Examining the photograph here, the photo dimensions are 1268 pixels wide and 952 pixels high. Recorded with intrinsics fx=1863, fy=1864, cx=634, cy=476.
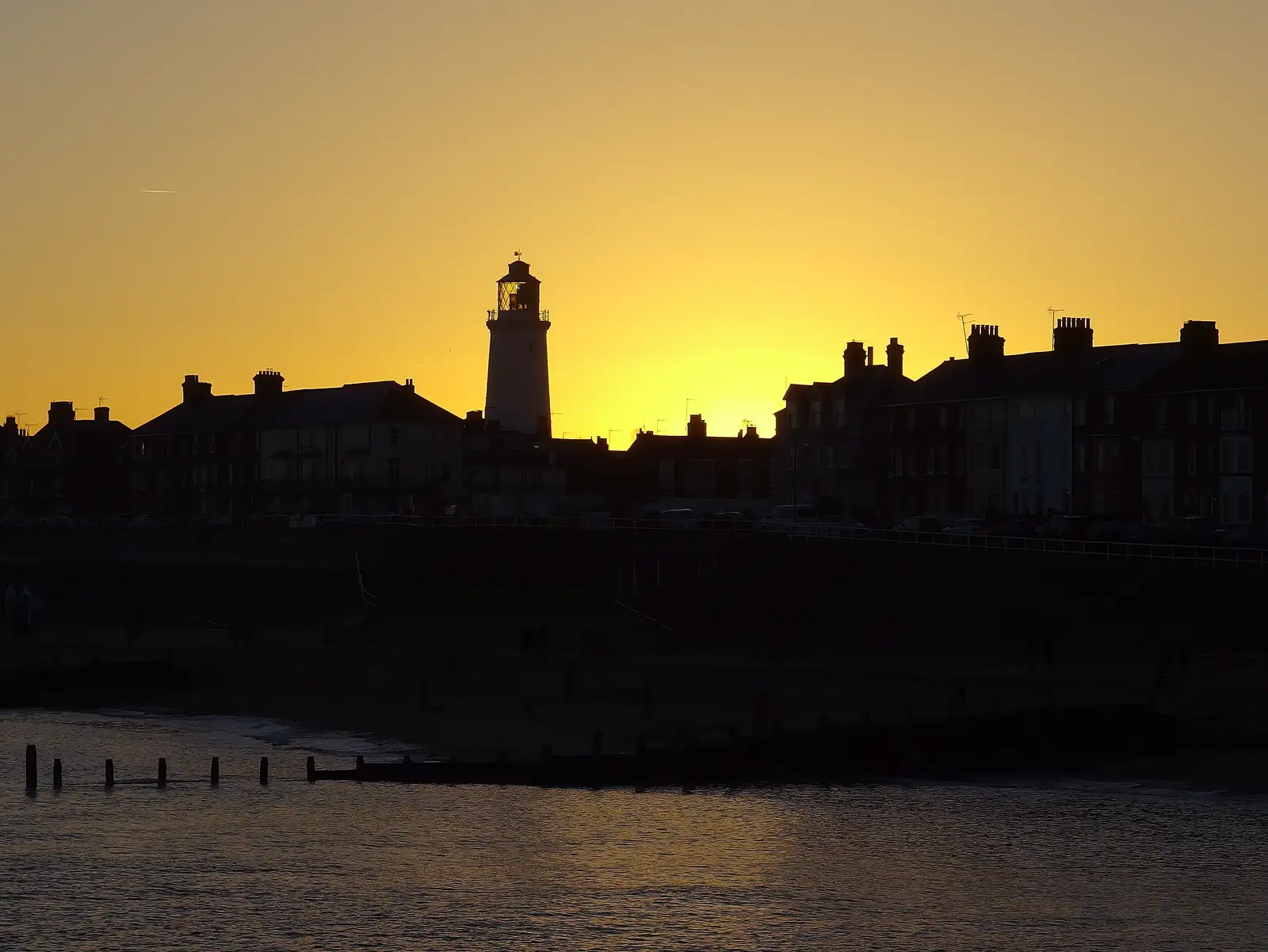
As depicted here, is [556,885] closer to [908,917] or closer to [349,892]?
[349,892]

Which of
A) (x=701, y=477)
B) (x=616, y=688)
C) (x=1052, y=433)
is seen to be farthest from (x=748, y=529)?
(x=701, y=477)

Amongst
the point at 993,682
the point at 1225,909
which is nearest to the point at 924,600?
the point at 993,682

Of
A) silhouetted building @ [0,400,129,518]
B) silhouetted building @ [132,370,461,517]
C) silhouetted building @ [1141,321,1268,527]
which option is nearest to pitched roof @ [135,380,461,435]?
silhouetted building @ [132,370,461,517]

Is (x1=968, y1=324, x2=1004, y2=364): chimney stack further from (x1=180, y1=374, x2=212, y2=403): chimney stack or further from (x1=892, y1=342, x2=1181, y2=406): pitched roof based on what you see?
(x1=180, y1=374, x2=212, y2=403): chimney stack

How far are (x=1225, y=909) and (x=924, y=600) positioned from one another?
36.8 meters

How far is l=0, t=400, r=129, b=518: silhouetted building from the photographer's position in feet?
462

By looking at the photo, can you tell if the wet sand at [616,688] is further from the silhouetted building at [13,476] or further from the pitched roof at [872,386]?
the silhouetted building at [13,476]

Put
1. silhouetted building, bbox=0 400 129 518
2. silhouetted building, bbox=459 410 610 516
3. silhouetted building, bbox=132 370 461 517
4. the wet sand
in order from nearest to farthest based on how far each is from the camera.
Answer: the wet sand, silhouetted building, bbox=132 370 461 517, silhouetted building, bbox=459 410 610 516, silhouetted building, bbox=0 400 129 518

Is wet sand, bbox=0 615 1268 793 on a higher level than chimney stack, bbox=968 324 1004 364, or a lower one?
lower

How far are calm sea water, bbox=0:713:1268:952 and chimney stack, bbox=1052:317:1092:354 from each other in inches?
2293

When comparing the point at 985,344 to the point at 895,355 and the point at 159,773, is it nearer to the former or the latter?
the point at 895,355

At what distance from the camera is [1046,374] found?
9994cm

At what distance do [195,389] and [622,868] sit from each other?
9901 centimetres

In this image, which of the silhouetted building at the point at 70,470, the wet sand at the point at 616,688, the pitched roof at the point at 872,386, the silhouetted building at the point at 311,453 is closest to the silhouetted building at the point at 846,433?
the pitched roof at the point at 872,386
